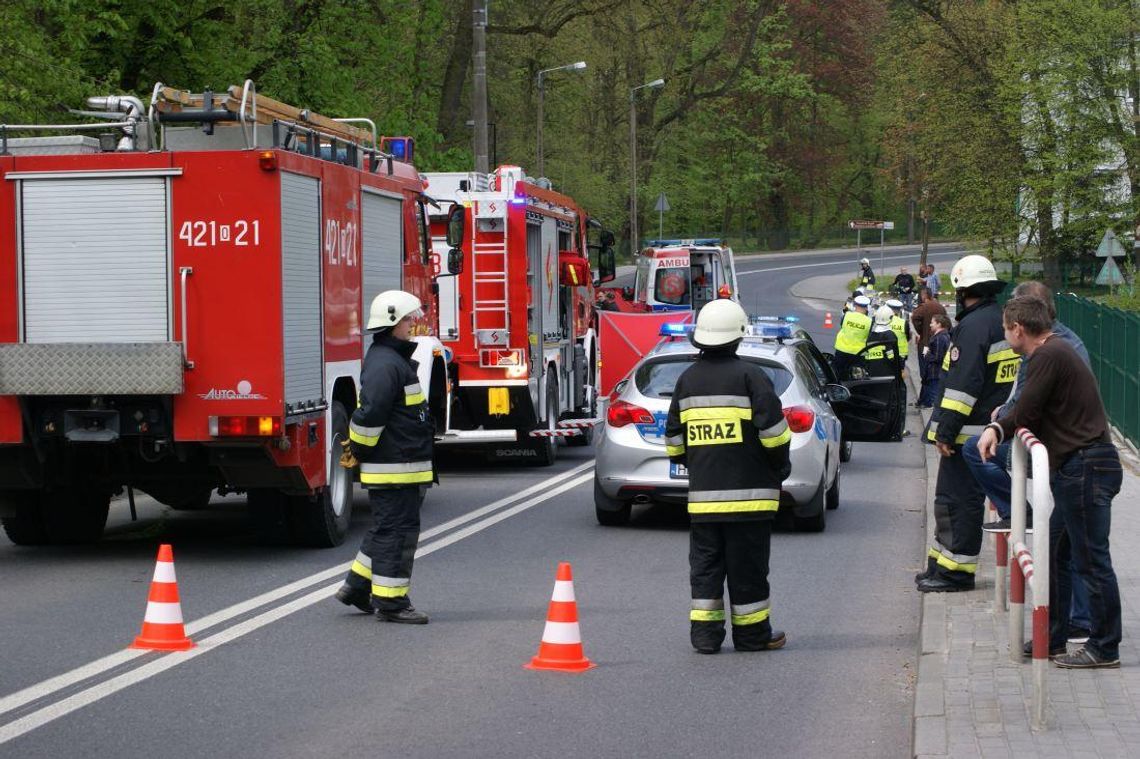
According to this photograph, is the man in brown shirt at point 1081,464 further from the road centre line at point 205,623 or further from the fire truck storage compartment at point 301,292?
the fire truck storage compartment at point 301,292

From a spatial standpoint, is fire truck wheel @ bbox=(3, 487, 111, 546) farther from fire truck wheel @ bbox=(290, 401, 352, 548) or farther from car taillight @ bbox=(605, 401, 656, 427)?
car taillight @ bbox=(605, 401, 656, 427)

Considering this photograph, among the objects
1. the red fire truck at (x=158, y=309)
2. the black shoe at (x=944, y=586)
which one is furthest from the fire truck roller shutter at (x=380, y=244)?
the black shoe at (x=944, y=586)

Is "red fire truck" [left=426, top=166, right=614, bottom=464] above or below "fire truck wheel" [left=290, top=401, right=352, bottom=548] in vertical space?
above

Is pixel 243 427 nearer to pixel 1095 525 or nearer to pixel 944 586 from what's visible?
pixel 944 586

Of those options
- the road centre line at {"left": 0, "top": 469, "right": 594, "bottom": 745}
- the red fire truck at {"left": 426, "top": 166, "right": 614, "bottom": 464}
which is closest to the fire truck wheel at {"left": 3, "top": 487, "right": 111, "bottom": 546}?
the road centre line at {"left": 0, "top": 469, "right": 594, "bottom": 745}

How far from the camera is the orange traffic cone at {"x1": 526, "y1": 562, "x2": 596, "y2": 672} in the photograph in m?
8.30

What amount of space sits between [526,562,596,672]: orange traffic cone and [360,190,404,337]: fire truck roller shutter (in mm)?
5438

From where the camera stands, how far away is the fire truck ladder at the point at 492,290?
1823 centimetres

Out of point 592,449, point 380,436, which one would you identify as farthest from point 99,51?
point 380,436

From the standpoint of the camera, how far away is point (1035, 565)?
22.5 feet

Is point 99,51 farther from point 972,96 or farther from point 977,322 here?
point 972,96

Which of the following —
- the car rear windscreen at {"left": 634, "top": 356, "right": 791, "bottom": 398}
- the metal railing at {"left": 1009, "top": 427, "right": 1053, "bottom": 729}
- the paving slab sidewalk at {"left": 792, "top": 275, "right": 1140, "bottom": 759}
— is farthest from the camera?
the car rear windscreen at {"left": 634, "top": 356, "right": 791, "bottom": 398}

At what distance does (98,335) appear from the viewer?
1133 centimetres

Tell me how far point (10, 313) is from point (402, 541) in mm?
3525
